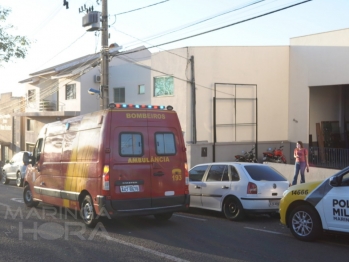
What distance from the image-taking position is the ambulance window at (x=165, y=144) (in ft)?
34.6

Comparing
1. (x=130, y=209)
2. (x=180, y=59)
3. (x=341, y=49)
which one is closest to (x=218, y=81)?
(x=180, y=59)

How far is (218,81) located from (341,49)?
5613mm

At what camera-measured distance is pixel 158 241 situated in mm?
9062

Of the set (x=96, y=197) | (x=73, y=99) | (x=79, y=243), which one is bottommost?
(x=79, y=243)

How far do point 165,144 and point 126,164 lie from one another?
1052mm

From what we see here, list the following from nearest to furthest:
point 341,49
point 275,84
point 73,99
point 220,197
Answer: point 220,197 → point 341,49 → point 275,84 → point 73,99

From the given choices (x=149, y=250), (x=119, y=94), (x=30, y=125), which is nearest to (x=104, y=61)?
(x=119, y=94)

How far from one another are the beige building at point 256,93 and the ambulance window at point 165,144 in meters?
11.5

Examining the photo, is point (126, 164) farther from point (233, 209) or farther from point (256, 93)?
point (256, 93)

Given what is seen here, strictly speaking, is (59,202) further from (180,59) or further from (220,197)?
(180,59)

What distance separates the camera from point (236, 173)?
38.8 ft

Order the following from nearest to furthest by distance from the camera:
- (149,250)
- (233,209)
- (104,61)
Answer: (149,250) → (233,209) → (104,61)

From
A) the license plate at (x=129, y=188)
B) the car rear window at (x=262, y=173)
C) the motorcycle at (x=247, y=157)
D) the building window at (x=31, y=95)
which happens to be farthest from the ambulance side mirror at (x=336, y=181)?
the building window at (x=31, y=95)

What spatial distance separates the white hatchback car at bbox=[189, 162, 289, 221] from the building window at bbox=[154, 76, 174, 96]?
11.3 metres
